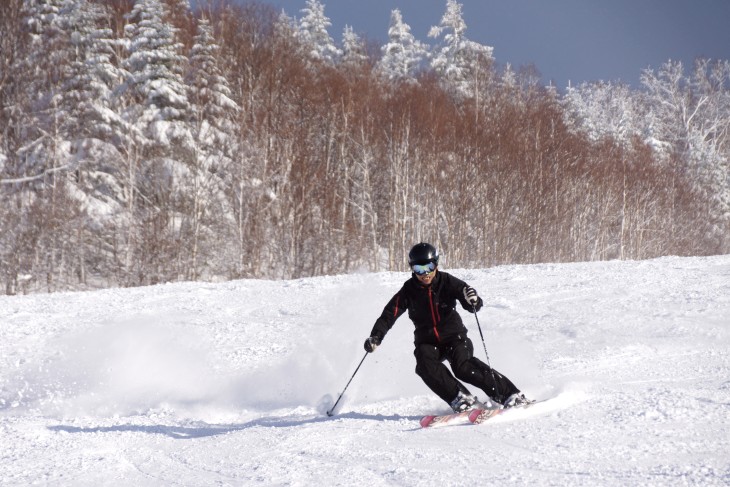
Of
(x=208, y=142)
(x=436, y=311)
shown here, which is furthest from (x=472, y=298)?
(x=208, y=142)

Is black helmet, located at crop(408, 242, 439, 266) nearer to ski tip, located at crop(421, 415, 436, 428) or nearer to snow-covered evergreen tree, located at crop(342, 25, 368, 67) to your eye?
ski tip, located at crop(421, 415, 436, 428)

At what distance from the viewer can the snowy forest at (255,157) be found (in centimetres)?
2342

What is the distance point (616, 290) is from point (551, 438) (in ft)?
25.3

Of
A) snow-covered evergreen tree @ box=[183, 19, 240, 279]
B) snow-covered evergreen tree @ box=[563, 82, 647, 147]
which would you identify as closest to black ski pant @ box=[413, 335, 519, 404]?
snow-covered evergreen tree @ box=[183, 19, 240, 279]

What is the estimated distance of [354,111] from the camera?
98.5 feet

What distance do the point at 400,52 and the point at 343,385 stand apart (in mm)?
38605

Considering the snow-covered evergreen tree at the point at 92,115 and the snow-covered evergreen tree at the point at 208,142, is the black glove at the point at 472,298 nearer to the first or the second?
the snow-covered evergreen tree at the point at 92,115

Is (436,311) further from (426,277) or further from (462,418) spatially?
(462,418)

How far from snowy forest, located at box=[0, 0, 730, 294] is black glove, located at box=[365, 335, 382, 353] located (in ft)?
61.4

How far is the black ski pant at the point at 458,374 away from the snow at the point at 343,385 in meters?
0.33

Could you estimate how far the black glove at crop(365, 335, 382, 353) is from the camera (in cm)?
549

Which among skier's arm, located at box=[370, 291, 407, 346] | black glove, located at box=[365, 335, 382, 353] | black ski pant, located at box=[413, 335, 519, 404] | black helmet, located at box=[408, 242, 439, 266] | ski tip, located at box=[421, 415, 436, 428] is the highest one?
black helmet, located at box=[408, 242, 439, 266]

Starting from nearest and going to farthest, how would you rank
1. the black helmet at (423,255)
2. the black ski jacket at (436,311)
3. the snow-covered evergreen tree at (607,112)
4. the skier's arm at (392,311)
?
the black helmet at (423,255) < the black ski jacket at (436,311) < the skier's arm at (392,311) < the snow-covered evergreen tree at (607,112)

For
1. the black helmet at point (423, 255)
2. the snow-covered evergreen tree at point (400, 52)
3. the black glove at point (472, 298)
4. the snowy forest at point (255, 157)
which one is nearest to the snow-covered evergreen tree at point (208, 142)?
the snowy forest at point (255, 157)
